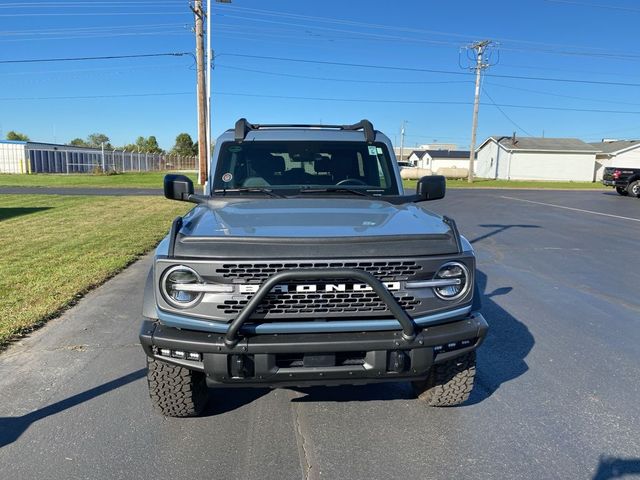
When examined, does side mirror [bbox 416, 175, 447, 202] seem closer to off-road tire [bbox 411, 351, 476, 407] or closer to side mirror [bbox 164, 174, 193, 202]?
off-road tire [bbox 411, 351, 476, 407]

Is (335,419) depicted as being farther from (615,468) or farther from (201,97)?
(201,97)

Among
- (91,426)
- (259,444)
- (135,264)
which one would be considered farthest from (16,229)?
(259,444)

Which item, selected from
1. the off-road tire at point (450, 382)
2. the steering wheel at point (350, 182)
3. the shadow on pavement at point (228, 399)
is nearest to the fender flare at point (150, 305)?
the shadow on pavement at point (228, 399)

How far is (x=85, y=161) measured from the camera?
53.3 meters

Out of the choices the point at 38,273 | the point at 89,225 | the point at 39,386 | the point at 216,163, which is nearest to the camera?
the point at 39,386

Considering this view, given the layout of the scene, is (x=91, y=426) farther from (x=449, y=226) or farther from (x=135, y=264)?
(x=135, y=264)

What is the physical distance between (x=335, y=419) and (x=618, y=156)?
3143 cm

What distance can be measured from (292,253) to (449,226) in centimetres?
105

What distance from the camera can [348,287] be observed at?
272cm

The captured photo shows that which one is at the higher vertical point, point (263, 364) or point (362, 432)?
point (263, 364)

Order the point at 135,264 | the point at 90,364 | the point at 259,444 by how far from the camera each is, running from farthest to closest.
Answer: the point at 135,264 → the point at 90,364 → the point at 259,444

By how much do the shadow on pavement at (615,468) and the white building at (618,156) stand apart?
29.1m

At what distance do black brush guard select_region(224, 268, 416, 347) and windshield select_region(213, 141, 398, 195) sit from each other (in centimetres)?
176

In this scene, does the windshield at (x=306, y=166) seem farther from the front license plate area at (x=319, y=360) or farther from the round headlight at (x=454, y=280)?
the front license plate area at (x=319, y=360)
